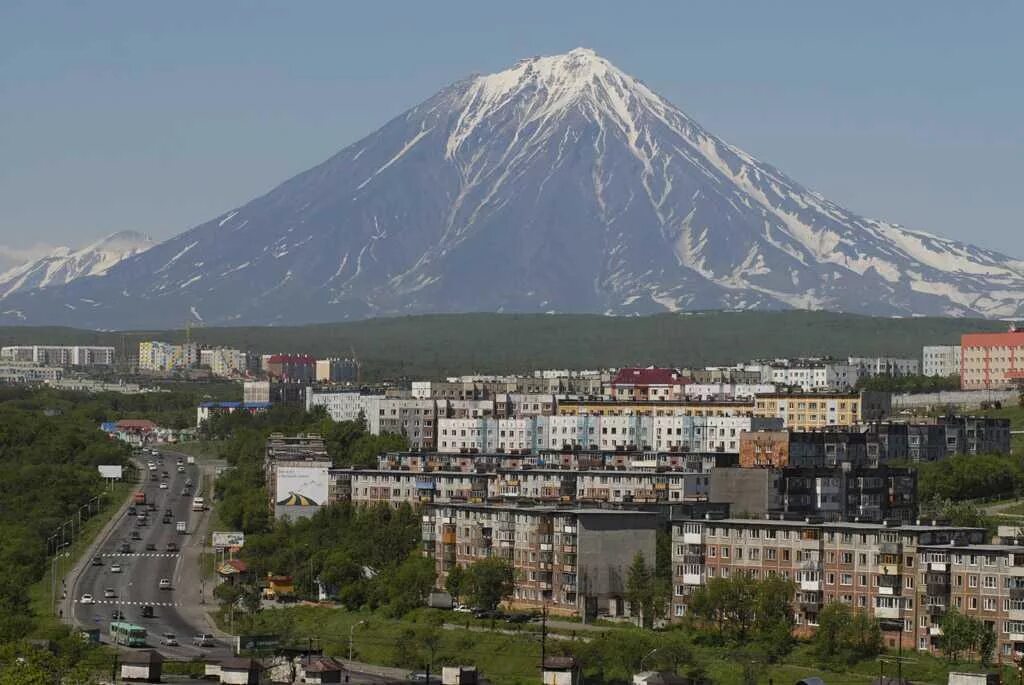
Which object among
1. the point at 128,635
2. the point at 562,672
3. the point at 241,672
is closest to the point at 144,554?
the point at 128,635

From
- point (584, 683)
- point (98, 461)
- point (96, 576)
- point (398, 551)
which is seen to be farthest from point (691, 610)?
point (98, 461)

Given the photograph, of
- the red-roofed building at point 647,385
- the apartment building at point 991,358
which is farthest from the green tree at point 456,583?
the apartment building at point 991,358

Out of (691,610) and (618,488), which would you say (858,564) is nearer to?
(691,610)

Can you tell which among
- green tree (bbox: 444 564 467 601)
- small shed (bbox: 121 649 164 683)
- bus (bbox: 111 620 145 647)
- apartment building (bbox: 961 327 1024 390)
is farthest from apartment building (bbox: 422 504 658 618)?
apartment building (bbox: 961 327 1024 390)

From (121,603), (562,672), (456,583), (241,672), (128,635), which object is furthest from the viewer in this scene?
(121,603)

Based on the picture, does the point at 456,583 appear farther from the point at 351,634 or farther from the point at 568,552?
the point at 351,634
